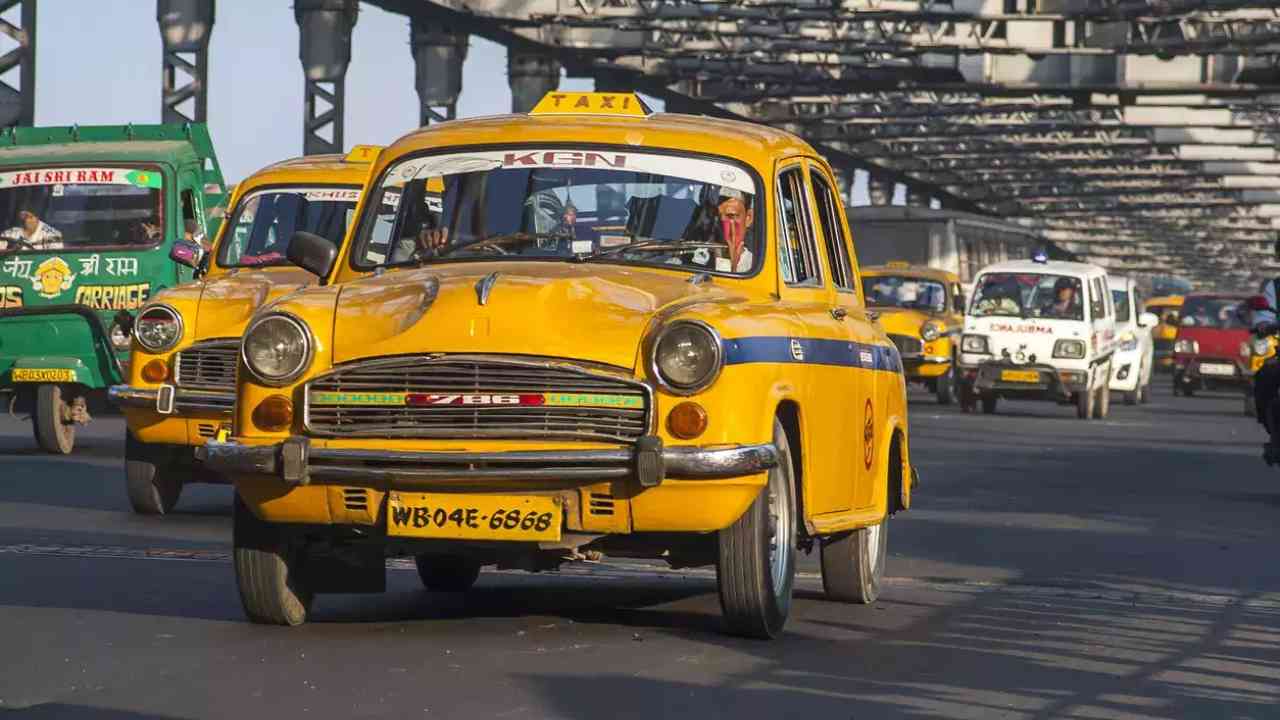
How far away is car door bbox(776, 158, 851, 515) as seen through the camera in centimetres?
941

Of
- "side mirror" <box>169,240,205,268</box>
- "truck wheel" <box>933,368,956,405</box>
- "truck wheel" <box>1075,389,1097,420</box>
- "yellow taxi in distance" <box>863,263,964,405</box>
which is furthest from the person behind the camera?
"truck wheel" <box>933,368,956,405</box>

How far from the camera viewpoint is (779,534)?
9242 mm

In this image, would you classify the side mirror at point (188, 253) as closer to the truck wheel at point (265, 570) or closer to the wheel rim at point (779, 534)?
the truck wheel at point (265, 570)

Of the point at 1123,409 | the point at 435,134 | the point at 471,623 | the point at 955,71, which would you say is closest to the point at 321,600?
the point at 471,623

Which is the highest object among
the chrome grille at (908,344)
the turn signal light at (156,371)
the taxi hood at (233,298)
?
the taxi hood at (233,298)

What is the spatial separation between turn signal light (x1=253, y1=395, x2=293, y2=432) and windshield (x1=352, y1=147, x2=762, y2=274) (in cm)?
116

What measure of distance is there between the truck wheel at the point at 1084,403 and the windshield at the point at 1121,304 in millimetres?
4138

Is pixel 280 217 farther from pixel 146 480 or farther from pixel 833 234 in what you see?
pixel 833 234

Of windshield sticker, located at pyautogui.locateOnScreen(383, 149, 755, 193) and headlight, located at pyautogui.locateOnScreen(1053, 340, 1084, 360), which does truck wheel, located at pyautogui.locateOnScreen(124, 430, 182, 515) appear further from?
headlight, located at pyautogui.locateOnScreen(1053, 340, 1084, 360)

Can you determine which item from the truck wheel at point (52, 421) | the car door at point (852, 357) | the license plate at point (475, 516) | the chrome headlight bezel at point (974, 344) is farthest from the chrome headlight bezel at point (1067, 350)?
the license plate at point (475, 516)

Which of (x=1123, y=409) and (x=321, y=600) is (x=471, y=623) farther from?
(x=1123, y=409)

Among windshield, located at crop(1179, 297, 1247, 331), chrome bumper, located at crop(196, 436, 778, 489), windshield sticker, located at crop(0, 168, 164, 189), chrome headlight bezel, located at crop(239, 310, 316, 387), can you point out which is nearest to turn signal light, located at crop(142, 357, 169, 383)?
chrome headlight bezel, located at crop(239, 310, 316, 387)

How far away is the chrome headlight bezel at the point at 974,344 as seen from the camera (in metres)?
35.1

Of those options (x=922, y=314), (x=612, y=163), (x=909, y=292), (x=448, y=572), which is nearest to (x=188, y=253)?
(x=448, y=572)
